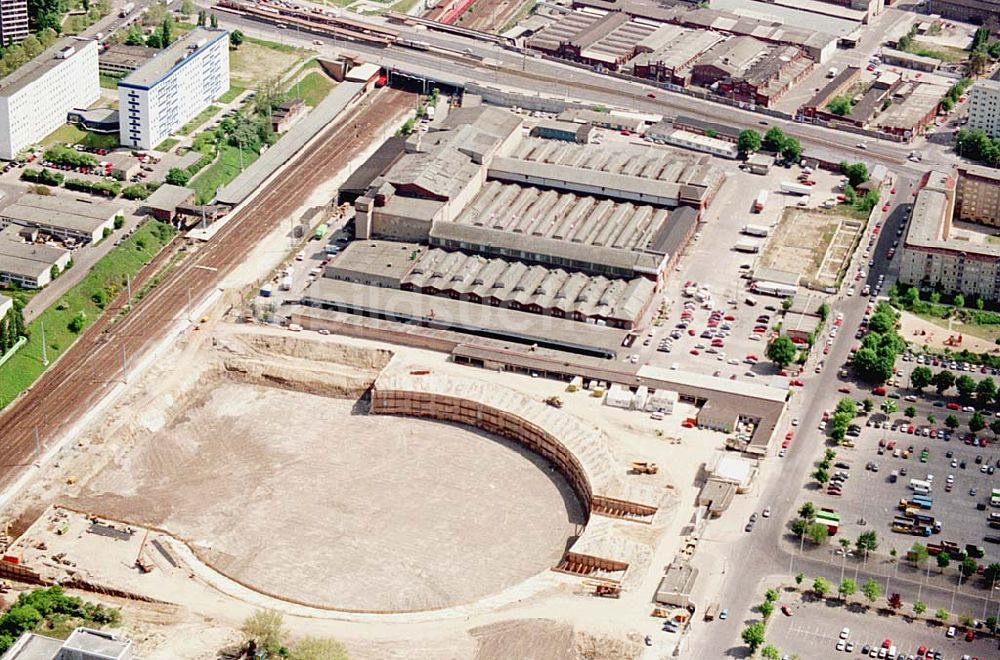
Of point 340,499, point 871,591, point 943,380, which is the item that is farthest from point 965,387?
point 340,499

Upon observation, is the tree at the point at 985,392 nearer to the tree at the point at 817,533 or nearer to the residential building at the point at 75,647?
the tree at the point at 817,533

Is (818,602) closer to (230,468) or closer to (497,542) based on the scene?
(497,542)

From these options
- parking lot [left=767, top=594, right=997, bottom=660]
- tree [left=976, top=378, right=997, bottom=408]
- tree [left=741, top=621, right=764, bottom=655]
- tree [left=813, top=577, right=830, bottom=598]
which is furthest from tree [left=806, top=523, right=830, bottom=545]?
tree [left=976, top=378, right=997, bottom=408]

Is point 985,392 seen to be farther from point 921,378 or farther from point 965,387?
point 921,378

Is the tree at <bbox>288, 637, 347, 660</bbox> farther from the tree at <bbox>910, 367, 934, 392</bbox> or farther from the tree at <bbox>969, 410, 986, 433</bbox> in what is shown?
the tree at <bbox>910, 367, 934, 392</bbox>

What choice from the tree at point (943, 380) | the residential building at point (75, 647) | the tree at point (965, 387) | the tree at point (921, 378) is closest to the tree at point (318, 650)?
the residential building at point (75, 647)

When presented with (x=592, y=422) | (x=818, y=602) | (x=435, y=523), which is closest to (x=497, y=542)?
(x=435, y=523)

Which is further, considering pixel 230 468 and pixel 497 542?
pixel 230 468
